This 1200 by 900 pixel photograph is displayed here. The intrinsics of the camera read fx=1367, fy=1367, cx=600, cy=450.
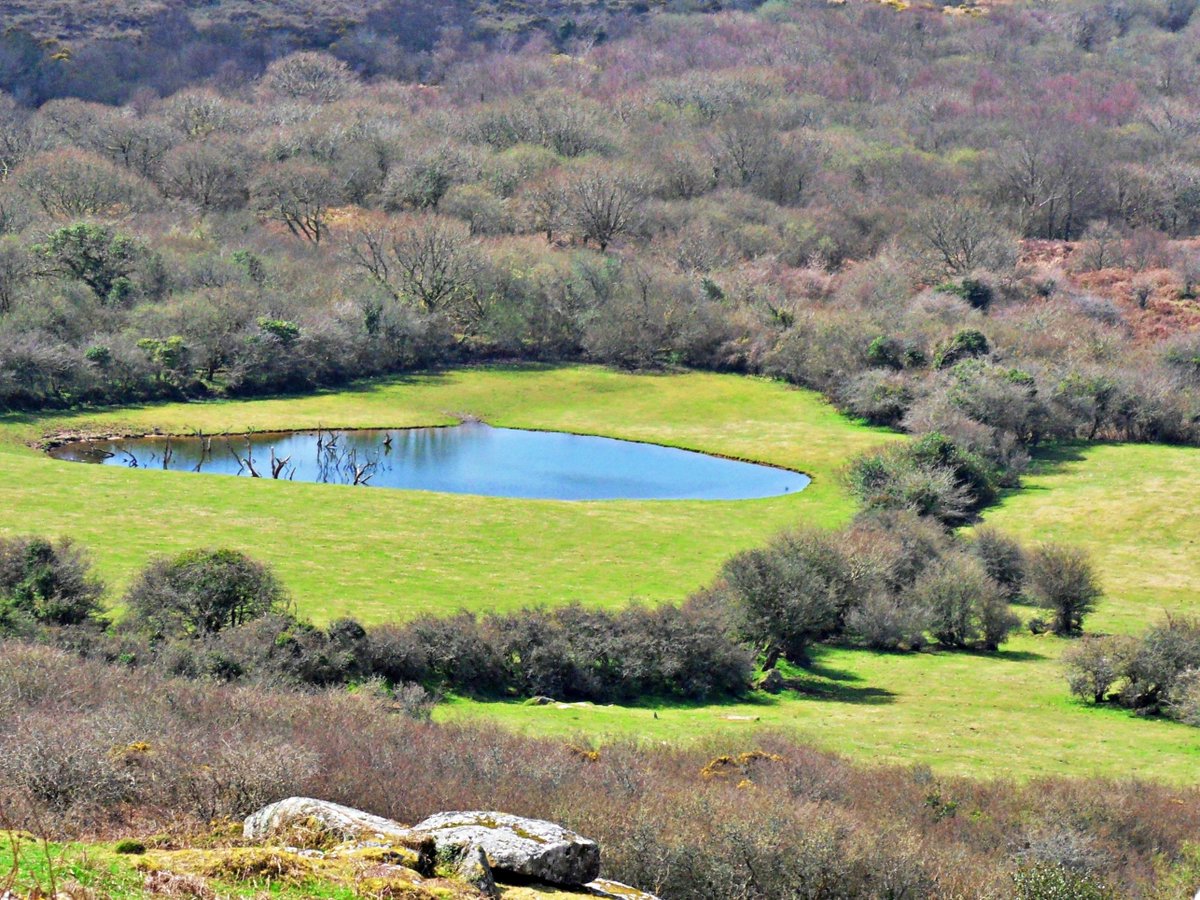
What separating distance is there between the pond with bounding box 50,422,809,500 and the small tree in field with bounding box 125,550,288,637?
2093 cm

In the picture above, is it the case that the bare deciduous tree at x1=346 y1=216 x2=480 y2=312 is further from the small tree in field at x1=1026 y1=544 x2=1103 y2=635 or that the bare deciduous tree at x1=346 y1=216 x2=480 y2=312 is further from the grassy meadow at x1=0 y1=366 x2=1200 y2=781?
the small tree in field at x1=1026 y1=544 x2=1103 y2=635

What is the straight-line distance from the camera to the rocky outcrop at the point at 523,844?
1302 cm

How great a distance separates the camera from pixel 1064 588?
122 feet

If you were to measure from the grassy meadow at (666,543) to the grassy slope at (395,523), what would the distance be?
0.12 m

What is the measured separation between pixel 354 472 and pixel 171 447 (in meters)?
8.39

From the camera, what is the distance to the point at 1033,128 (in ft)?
422

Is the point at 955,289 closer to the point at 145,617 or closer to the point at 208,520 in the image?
the point at 208,520

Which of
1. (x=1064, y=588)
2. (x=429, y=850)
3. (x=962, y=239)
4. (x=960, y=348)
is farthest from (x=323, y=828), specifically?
(x=962, y=239)

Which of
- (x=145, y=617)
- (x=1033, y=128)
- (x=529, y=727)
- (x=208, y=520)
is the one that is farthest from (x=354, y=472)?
(x=1033, y=128)

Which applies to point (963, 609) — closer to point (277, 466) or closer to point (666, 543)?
point (666, 543)

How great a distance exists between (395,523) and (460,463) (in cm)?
1394

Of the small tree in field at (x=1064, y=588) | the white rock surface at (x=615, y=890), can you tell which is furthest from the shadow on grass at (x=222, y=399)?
the white rock surface at (x=615, y=890)

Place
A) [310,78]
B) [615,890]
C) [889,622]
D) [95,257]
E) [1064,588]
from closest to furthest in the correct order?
[615,890] → [889,622] → [1064,588] → [95,257] → [310,78]

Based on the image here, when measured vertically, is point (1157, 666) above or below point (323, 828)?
below
